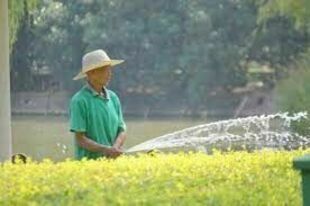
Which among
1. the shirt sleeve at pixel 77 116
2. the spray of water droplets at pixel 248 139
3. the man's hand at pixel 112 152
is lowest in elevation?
the spray of water droplets at pixel 248 139

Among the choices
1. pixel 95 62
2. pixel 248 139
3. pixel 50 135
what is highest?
pixel 95 62

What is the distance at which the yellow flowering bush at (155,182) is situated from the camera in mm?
3061

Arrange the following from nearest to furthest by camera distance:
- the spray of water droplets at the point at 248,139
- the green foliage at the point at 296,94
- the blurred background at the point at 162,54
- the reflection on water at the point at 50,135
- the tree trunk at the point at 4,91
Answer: the tree trunk at the point at 4,91, the spray of water droplets at the point at 248,139, the green foliage at the point at 296,94, the reflection on water at the point at 50,135, the blurred background at the point at 162,54

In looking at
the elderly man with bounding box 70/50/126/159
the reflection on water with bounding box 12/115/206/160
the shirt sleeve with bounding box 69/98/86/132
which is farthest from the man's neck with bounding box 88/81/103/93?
the reflection on water with bounding box 12/115/206/160

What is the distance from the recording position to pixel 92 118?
464cm

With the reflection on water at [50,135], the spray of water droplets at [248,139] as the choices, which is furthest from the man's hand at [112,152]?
the reflection on water at [50,135]

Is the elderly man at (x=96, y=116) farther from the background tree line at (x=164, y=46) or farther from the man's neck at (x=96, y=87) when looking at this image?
the background tree line at (x=164, y=46)

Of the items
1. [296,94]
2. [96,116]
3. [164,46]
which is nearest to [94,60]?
[96,116]

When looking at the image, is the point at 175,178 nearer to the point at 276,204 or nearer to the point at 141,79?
the point at 276,204

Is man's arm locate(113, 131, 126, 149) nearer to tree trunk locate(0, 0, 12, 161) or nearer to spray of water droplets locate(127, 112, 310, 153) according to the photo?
tree trunk locate(0, 0, 12, 161)

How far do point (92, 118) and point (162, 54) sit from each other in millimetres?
27411

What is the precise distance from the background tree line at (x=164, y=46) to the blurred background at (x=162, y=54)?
3cm

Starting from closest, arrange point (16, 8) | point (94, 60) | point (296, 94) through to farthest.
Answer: point (94, 60) → point (16, 8) → point (296, 94)

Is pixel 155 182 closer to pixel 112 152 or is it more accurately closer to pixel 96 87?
pixel 112 152
